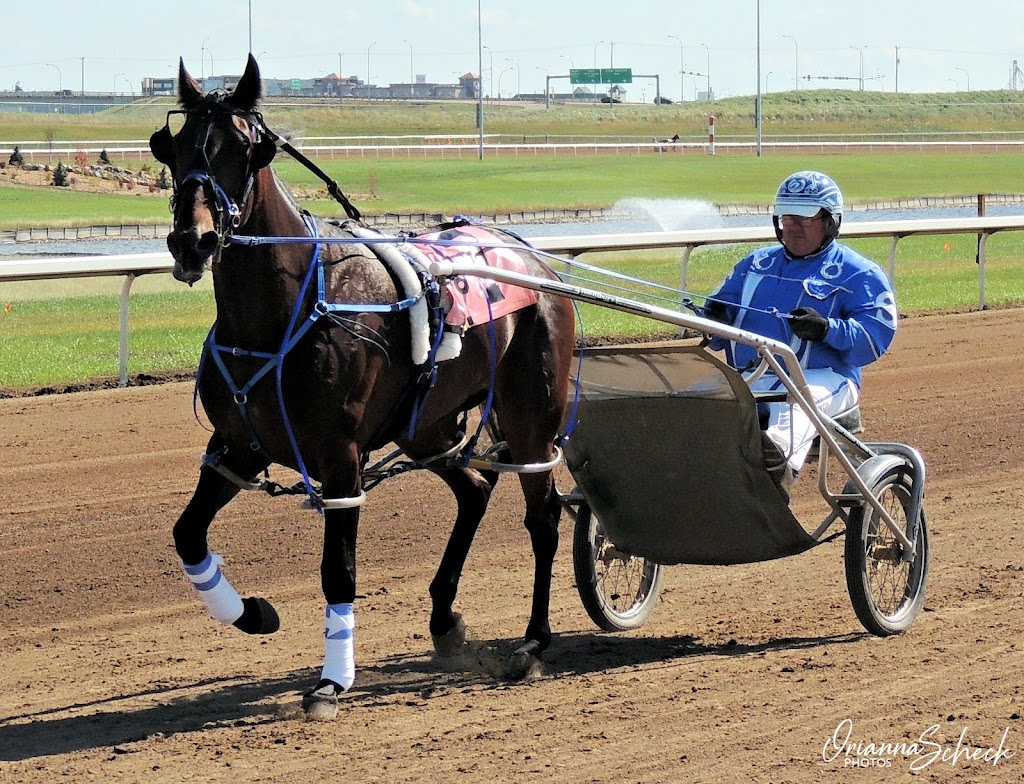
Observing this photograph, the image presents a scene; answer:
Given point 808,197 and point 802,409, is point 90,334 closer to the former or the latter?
point 808,197

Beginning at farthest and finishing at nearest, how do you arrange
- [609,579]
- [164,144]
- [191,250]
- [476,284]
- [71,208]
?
1. [71,208]
2. [609,579]
3. [476,284]
4. [164,144]
5. [191,250]

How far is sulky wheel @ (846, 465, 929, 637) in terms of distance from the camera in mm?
5496

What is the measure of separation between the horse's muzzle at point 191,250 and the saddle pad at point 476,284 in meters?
1.10

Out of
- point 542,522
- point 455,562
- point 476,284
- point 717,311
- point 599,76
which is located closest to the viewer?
point 476,284

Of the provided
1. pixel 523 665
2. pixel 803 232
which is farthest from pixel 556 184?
pixel 523 665

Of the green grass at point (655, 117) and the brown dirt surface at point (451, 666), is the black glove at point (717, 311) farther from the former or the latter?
the green grass at point (655, 117)

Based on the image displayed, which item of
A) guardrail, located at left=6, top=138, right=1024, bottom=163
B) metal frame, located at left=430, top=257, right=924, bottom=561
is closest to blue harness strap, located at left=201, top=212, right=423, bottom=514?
metal frame, located at left=430, top=257, right=924, bottom=561

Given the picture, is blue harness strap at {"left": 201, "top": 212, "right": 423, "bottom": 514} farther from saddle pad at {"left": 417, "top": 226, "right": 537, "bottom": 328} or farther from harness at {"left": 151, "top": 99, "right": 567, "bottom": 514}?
saddle pad at {"left": 417, "top": 226, "right": 537, "bottom": 328}

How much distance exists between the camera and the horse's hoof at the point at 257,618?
5141 millimetres

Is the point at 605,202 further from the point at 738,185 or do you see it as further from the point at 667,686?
the point at 667,686

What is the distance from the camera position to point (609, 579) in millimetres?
6043

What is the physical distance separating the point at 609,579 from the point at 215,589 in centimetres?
172

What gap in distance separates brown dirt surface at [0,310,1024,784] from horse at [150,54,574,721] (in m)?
0.31

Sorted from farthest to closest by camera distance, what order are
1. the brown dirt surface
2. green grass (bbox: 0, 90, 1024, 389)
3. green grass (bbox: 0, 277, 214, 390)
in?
1. green grass (bbox: 0, 90, 1024, 389)
2. green grass (bbox: 0, 277, 214, 390)
3. the brown dirt surface
